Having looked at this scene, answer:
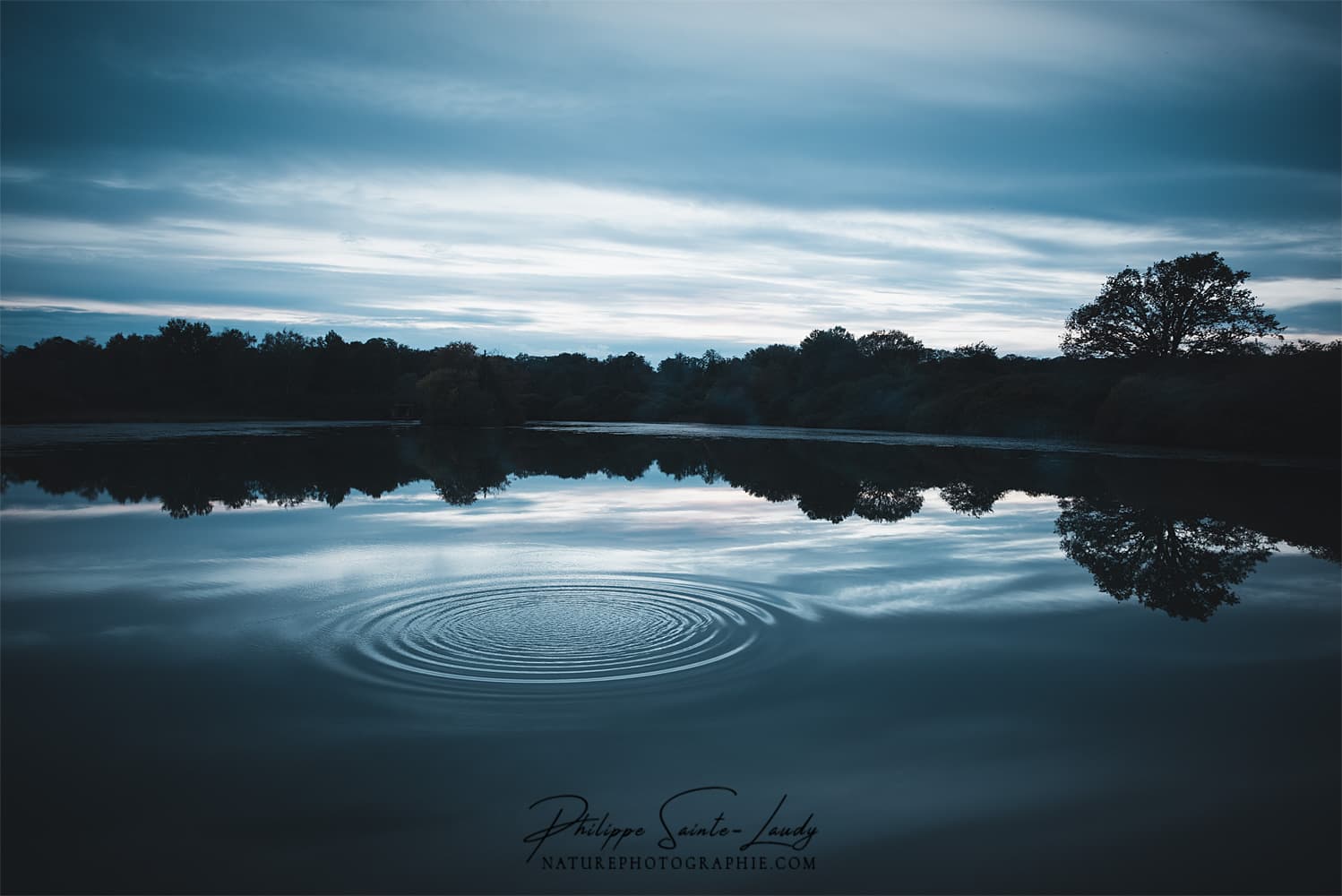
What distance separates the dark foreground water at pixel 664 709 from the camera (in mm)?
3852

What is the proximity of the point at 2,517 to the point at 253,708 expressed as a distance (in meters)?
10.8

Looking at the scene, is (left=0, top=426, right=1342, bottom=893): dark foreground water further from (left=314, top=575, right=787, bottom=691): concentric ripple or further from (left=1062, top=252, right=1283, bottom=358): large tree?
(left=1062, top=252, right=1283, bottom=358): large tree

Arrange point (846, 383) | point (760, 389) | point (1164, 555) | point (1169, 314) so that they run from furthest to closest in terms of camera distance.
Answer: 1. point (760, 389)
2. point (846, 383)
3. point (1169, 314)
4. point (1164, 555)

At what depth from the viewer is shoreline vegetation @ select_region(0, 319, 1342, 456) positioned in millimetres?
32906

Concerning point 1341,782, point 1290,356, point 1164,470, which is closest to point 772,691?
point 1341,782

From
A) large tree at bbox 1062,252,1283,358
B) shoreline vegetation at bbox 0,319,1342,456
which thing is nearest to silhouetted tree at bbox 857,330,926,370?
shoreline vegetation at bbox 0,319,1342,456

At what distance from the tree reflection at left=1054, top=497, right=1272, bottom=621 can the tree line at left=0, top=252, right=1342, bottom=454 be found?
21.0 metres

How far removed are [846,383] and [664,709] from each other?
6735 centimetres

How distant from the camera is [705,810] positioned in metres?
4.20

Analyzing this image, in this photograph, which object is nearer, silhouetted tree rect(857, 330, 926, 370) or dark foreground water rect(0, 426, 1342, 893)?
dark foreground water rect(0, 426, 1342, 893)

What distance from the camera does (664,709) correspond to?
5.37m

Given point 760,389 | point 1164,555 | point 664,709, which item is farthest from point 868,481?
point 760,389
